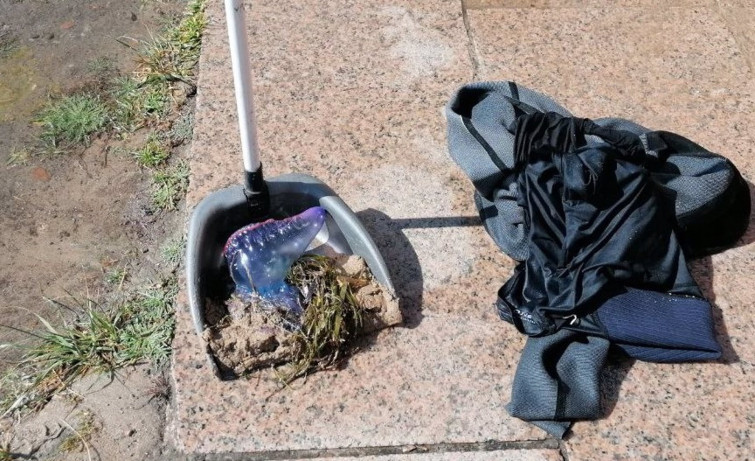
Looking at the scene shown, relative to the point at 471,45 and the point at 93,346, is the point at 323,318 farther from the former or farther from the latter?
the point at 471,45

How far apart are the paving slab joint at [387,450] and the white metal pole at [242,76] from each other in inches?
34.2

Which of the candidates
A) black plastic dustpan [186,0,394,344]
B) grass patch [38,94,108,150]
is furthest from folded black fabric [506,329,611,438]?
grass patch [38,94,108,150]

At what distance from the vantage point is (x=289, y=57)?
134 inches

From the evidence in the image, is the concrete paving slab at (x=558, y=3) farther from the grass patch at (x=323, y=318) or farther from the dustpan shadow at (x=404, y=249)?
the grass patch at (x=323, y=318)

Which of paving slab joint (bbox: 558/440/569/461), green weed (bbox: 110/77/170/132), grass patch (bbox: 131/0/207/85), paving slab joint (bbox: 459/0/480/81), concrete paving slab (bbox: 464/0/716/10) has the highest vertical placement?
concrete paving slab (bbox: 464/0/716/10)

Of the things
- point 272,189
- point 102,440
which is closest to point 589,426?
point 272,189

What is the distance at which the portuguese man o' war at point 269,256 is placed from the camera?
2.43 meters

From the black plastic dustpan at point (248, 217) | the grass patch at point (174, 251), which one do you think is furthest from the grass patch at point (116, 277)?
the black plastic dustpan at point (248, 217)

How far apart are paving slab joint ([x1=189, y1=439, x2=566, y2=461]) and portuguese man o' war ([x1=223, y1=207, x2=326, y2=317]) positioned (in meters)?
0.42

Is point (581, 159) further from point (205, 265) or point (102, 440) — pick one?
point (102, 440)

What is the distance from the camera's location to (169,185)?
3.02 meters

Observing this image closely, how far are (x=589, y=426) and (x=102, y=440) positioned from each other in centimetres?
149

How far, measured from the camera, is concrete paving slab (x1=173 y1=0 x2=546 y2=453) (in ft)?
7.59

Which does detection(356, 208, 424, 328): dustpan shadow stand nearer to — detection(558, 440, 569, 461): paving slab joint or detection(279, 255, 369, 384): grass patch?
detection(279, 255, 369, 384): grass patch
